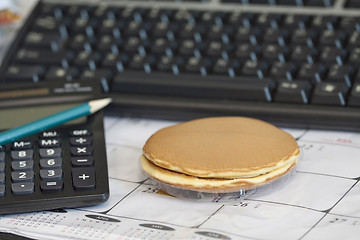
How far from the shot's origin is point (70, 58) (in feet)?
2.08

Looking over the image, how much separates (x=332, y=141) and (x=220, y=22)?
18cm

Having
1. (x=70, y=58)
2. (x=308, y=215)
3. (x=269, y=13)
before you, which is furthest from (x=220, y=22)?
(x=308, y=215)

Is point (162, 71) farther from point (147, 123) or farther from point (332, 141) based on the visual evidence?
point (332, 141)

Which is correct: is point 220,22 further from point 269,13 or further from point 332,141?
point 332,141

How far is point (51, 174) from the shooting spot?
0.47 m

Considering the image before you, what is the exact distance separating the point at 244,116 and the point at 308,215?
6.1 inches

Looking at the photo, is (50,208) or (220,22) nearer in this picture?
(50,208)

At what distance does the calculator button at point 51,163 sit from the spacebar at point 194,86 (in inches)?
5.3

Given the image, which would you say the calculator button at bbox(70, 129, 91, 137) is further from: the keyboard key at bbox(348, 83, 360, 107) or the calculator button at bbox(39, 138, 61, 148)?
the keyboard key at bbox(348, 83, 360, 107)

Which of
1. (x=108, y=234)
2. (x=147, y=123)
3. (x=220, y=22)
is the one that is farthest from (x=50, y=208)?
(x=220, y=22)

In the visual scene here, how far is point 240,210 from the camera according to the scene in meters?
0.44

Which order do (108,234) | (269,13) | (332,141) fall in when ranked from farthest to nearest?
(269,13)
(332,141)
(108,234)

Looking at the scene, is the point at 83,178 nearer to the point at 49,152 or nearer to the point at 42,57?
the point at 49,152

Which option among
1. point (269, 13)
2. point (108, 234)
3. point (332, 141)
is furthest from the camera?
point (269, 13)
